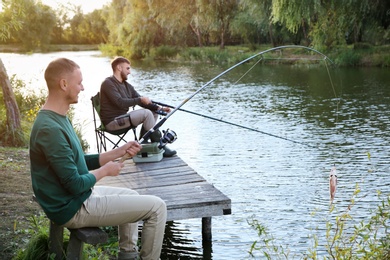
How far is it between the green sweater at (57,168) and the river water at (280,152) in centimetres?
142

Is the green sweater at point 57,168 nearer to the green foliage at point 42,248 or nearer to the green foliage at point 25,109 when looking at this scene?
the green foliage at point 42,248

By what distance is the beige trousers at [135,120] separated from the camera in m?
7.13

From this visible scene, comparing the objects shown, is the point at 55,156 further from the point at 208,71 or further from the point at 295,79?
the point at 208,71

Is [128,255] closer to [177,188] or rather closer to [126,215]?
[126,215]

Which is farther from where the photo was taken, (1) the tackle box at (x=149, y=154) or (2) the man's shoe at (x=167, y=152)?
(2) the man's shoe at (x=167, y=152)

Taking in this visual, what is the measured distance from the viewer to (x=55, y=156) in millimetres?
3215

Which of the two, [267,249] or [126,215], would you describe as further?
[267,249]

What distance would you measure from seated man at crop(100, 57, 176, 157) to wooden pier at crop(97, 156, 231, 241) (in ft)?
2.08

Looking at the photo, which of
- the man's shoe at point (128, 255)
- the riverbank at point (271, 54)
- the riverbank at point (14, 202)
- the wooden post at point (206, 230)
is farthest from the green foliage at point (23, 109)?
the riverbank at point (271, 54)

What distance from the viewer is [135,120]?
7145 millimetres

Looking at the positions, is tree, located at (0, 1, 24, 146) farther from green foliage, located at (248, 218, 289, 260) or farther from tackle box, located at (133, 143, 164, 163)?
green foliage, located at (248, 218, 289, 260)

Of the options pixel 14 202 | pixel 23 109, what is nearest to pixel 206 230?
pixel 14 202

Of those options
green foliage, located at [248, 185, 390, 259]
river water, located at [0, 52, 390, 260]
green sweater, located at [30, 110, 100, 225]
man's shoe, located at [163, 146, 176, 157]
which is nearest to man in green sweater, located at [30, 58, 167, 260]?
green sweater, located at [30, 110, 100, 225]

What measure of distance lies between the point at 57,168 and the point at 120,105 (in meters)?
4.02
